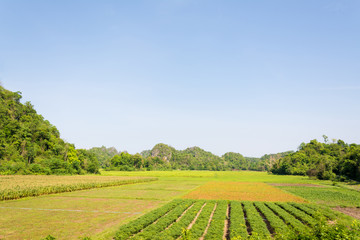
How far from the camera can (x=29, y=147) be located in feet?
289

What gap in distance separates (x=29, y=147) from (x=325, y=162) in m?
117

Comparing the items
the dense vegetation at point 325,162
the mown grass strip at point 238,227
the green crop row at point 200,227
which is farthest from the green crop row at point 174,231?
the dense vegetation at point 325,162

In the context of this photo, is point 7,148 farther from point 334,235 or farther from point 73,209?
point 334,235

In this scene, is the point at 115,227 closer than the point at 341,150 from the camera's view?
Yes

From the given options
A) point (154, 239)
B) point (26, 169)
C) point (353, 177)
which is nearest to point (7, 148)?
point (26, 169)

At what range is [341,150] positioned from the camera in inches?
4958

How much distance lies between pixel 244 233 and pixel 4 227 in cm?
1843

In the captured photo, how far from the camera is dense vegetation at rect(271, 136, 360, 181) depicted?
71500 millimetres

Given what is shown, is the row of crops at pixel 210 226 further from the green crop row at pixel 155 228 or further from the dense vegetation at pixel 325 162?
the dense vegetation at pixel 325 162

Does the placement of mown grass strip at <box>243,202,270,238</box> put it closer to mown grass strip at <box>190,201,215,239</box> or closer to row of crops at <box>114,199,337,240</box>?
row of crops at <box>114,199,337,240</box>

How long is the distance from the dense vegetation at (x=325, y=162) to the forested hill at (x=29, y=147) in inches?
3949

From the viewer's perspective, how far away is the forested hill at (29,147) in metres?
79.8

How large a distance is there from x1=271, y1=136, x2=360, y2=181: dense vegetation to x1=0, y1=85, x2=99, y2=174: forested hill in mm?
100316

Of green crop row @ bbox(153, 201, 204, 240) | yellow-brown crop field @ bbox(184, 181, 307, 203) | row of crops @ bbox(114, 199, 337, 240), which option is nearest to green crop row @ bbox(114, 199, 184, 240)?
row of crops @ bbox(114, 199, 337, 240)
